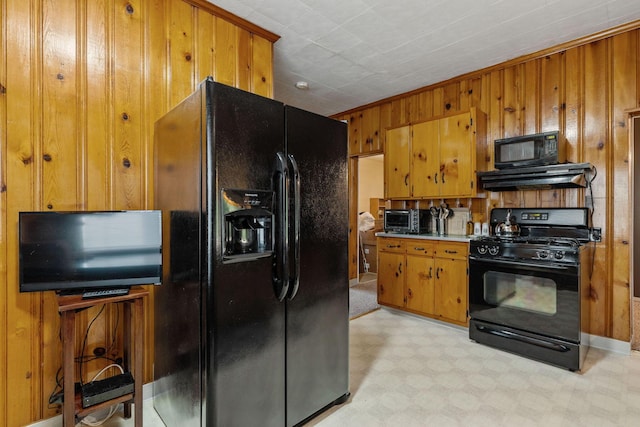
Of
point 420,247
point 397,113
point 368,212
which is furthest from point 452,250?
point 368,212

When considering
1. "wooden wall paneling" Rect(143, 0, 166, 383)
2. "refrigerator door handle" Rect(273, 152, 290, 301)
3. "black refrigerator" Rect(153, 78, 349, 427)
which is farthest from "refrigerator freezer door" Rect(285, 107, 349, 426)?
"wooden wall paneling" Rect(143, 0, 166, 383)

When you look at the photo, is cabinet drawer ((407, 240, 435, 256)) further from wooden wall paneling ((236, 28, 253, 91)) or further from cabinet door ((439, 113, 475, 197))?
wooden wall paneling ((236, 28, 253, 91))

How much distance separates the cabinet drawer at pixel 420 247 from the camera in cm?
354

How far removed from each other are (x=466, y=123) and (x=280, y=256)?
9.30 ft

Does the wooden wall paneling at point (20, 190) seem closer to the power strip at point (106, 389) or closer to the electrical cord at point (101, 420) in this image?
the electrical cord at point (101, 420)

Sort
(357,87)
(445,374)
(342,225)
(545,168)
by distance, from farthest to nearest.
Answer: (357,87) < (545,168) < (445,374) < (342,225)

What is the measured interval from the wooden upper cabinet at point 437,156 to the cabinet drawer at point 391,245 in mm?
593

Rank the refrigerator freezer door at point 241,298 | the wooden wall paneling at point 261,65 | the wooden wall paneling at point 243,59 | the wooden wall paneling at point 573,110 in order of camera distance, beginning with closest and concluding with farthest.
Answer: the refrigerator freezer door at point 241,298 → the wooden wall paneling at point 243,59 → the wooden wall paneling at point 261,65 → the wooden wall paneling at point 573,110

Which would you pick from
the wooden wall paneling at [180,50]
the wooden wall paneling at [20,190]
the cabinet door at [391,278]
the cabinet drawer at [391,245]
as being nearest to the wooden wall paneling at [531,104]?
the cabinet drawer at [391,245]

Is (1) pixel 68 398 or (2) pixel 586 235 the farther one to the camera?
(2) pixel 586 235

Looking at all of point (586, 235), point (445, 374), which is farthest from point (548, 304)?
point (445, 374)

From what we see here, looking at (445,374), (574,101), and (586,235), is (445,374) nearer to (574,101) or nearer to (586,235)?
(586,235)

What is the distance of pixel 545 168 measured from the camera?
2.89 metres

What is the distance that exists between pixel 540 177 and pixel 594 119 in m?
0.73
